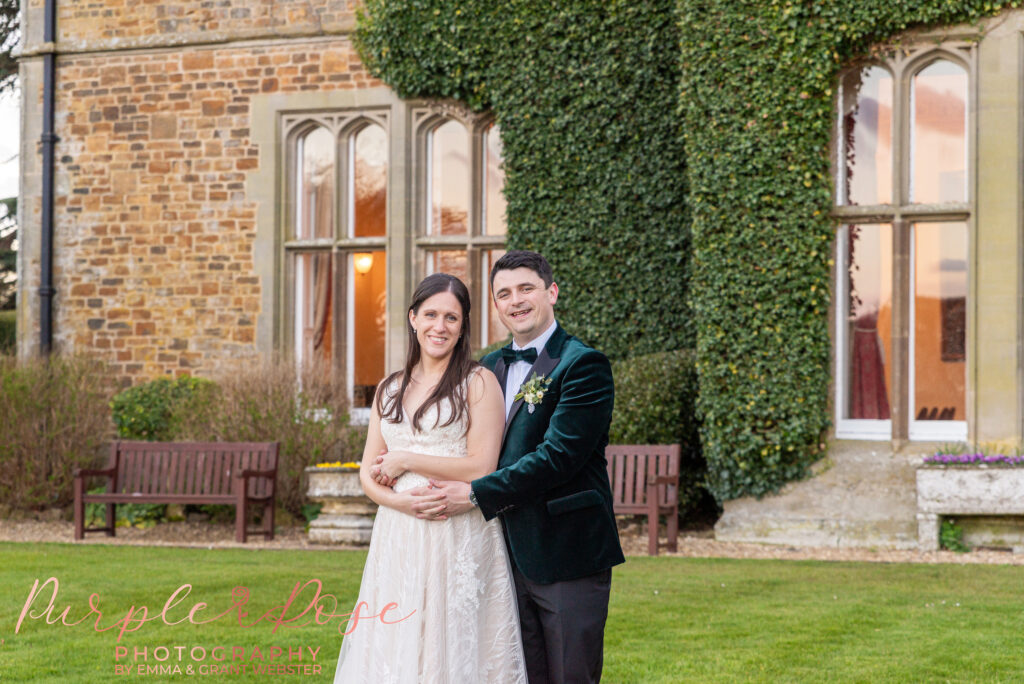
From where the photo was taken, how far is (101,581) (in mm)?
7145

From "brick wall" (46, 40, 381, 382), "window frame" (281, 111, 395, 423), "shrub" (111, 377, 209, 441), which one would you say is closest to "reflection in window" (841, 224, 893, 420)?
"window frame" (281, 111, 395, 423)

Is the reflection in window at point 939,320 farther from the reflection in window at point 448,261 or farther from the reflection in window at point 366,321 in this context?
the reflection in window at point 366,321

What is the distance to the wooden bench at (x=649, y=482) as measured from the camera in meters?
8.93

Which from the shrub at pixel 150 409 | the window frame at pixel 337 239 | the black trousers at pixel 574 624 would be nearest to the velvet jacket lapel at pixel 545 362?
the black trousers at pixel 574 624

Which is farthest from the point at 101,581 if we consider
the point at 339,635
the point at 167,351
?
the point at 167,351

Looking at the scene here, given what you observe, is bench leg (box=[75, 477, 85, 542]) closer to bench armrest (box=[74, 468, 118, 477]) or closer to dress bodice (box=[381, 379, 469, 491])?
bench armrest (box=[74, 468, 118, 477])

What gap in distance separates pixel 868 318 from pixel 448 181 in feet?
15.5

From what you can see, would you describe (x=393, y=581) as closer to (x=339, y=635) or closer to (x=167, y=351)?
(x=339, y=635)

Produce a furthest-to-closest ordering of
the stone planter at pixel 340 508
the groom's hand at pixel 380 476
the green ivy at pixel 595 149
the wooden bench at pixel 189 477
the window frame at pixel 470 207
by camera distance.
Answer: the window frame at pixel 470 207
the green ivy at pixel 595 149
the wooden bench at pixel 189 477
the stone planter at pixel 340 508
the groom's hand at pixel 380 476

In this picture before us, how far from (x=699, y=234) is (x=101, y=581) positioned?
5.45 meters

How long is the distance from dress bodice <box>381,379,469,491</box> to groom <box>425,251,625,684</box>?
0.38ft

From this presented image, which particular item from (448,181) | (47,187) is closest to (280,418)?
(448,181)

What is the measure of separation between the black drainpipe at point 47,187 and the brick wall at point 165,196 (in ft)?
0.34

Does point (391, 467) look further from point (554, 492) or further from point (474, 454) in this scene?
point (554, 492)
